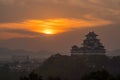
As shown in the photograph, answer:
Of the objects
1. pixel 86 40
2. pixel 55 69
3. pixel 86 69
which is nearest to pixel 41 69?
pixel 55 69

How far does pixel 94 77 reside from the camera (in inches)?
1228

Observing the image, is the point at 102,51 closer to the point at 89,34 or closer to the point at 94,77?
the point at 89,34

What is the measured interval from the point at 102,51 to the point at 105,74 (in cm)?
5625

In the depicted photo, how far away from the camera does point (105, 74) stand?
31.3 m

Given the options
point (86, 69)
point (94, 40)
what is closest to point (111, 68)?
point (86, 69)

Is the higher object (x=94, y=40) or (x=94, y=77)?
(x=94, y=40)

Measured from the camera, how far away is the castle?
285 ft

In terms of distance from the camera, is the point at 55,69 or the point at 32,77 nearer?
the point at 32,77

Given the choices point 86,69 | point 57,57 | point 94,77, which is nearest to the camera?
point 94,77

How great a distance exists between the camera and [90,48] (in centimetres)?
8856

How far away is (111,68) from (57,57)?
42.2ft

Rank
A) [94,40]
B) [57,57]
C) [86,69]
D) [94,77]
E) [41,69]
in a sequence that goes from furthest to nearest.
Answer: [94,40] → [57,57] → [41,69] → [86,69] → [94,77]

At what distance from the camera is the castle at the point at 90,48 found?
8697 centimetres

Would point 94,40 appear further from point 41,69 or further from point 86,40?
point 41,69
